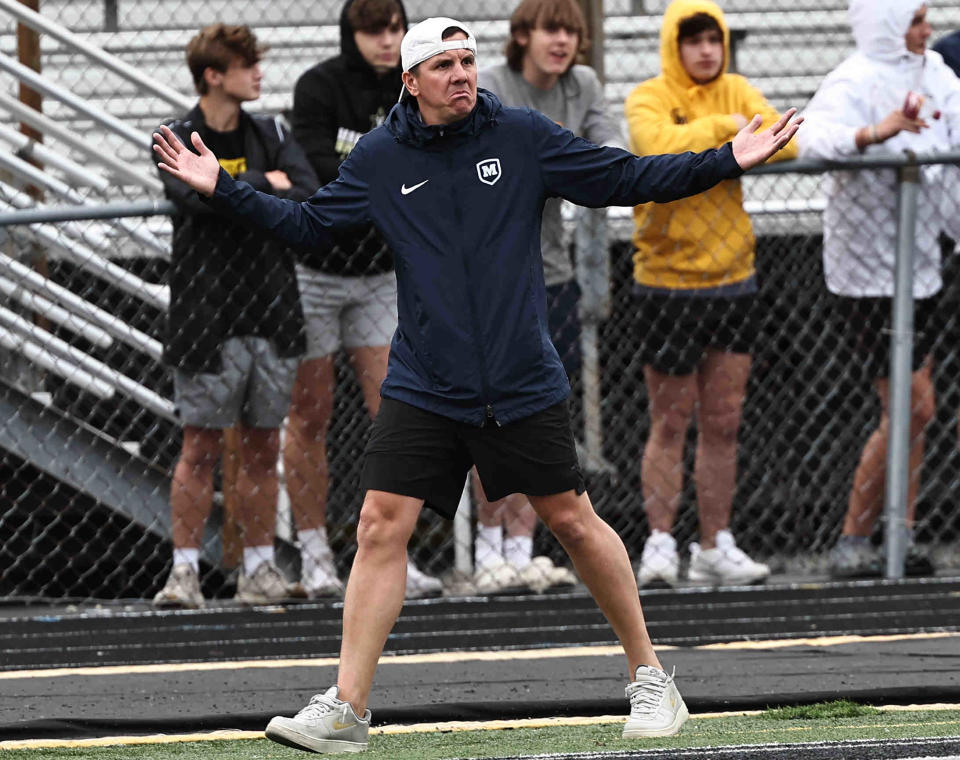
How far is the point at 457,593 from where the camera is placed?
Answer: 6812 mm

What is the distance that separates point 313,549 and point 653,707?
2768mm

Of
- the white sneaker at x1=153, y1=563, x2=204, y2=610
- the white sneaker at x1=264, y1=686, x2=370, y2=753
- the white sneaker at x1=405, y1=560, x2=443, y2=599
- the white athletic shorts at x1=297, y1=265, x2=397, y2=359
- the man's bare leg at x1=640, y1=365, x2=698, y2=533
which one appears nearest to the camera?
the white sneaker at x1=264, y1=686, x2=370, y2=753

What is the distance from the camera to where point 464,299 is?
4117 mm

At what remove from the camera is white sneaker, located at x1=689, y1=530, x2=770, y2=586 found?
6.85m

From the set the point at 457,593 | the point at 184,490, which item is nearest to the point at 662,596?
the point at 457,593

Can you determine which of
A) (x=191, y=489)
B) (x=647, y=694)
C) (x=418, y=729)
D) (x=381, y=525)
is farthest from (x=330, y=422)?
(x=647, y=694)

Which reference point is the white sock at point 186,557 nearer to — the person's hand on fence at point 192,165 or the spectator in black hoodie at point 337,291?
the spectator in black hoodie at point 337,291

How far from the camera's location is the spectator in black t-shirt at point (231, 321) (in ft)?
21.0

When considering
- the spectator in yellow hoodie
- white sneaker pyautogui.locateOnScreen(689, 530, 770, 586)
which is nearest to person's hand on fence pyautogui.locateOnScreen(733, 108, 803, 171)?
the spectator in yellow hoodie

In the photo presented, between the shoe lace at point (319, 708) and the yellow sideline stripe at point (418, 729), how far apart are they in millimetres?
468

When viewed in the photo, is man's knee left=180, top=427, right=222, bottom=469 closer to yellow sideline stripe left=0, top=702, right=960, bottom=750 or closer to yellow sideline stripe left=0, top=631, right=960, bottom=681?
yellow sideline stripe left=0, top=631, right=960, bottom=681

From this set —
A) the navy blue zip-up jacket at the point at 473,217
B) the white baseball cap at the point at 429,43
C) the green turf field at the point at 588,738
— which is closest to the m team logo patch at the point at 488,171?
the navy blue zip-up jacket at the point at 473,217

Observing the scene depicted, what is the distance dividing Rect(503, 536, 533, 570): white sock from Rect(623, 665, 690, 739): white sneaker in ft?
8.35

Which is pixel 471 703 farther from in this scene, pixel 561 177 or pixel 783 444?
pixel 783 444
